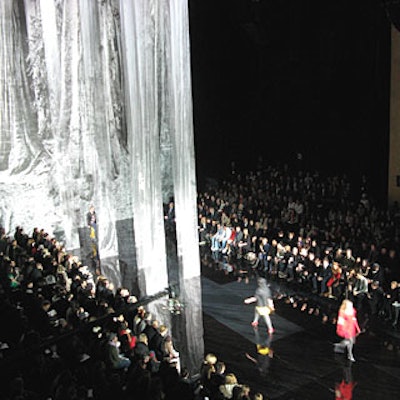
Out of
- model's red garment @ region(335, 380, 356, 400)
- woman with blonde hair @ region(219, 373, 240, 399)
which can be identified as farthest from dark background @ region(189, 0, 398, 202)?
woman with blonde hair @ region(219, 373, 240, 399)

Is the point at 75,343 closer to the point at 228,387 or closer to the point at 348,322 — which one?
the point at 228,387

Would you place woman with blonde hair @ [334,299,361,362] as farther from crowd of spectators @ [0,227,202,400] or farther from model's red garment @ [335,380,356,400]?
crowd of spectators @ [0,227,202,400]

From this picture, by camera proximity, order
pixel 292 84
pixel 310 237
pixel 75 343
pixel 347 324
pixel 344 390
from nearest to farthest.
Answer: pixel 75 343
pixel 344 390
pixel 347 324
pixel 310 237
pixel 292 84

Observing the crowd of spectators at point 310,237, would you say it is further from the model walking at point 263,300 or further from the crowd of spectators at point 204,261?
the model walking at point 263,300

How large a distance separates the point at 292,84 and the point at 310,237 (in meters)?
10.6

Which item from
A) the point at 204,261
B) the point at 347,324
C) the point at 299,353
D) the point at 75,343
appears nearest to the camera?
the point at 75,343

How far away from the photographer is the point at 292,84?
2423 centimetres

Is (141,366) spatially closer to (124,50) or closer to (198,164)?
(124,50)

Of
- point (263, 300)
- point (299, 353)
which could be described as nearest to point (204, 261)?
point (263, 300)

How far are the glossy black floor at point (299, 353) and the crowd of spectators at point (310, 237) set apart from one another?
528 mm

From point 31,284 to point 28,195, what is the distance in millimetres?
7754

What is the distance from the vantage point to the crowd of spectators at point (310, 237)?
12297mm

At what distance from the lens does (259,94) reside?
2548cm

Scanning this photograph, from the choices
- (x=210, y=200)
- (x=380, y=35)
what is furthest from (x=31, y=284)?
(x=380, y=35)
